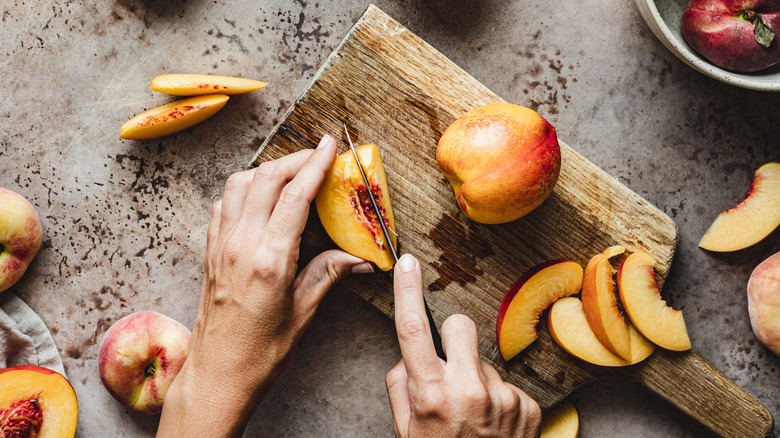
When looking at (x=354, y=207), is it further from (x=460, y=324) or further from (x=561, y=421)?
(x=561, y=421)

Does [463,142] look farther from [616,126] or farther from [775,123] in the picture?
[775,123]

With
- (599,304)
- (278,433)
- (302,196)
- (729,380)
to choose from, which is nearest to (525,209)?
(599,304)

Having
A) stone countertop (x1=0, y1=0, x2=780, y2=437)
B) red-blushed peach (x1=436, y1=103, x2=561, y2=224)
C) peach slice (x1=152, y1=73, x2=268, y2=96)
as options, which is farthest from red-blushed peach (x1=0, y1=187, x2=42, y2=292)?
red-blushed peach (x1=436, y1=103, x2=561, y2=224)

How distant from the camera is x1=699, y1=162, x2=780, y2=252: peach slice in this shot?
5.76ft

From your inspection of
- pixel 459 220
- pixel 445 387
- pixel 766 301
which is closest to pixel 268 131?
pixel 459 220

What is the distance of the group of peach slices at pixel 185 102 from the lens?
5.67ft

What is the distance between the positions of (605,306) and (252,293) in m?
1.15

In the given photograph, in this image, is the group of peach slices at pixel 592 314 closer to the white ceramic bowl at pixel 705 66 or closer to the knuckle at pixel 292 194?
the white ceramic bowl at pixel 705 66

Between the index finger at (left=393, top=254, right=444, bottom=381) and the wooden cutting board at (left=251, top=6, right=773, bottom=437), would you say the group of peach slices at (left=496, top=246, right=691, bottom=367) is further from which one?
the index finger at (left=393, top=254, right=444, bottom=381)

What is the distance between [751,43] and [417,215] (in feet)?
3.93

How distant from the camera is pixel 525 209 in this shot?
150 cm

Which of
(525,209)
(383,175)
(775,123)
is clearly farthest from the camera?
(775,123)

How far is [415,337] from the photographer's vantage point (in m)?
1.34

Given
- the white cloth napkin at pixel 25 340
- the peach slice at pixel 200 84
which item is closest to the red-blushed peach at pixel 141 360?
the white cloth napkin at pixel 25 340
